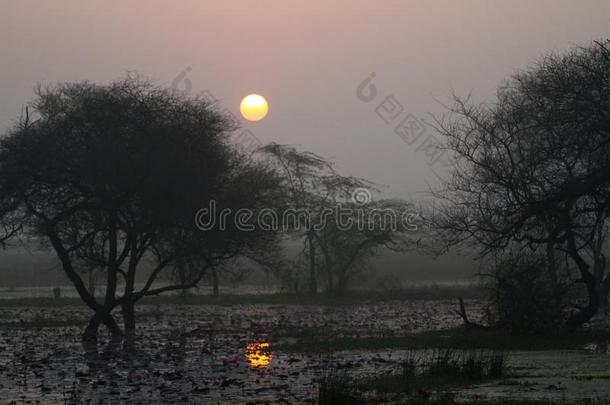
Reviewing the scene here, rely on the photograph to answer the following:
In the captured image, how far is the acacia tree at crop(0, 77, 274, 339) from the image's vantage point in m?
26.4

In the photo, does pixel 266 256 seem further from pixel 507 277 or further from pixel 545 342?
pixel 545 342

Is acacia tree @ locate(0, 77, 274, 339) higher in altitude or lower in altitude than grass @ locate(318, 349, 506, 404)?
higher

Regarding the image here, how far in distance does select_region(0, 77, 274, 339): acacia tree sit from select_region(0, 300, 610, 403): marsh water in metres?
2.94

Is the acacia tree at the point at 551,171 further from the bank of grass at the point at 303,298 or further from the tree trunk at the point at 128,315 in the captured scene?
the bank of grass at the point at 303,298

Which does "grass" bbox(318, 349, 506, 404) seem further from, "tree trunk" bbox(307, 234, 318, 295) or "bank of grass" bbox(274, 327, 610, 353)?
"tree trunk" bbox(307, 234, 318, 295)

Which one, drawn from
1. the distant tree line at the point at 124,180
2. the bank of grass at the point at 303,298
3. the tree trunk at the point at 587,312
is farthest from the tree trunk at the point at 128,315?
the bank of grass at the point at 303,298

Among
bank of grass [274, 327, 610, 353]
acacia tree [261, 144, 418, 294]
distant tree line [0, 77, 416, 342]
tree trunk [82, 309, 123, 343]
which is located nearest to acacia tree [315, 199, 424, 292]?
acacia tree [261, 144, 418, 294]

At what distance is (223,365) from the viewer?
19.2m

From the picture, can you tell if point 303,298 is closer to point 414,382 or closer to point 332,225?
point 332,225

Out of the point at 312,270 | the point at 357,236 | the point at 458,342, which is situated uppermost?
the point at 357,236

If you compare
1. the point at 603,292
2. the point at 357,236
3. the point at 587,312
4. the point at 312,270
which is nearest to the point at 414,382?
the point at 587,312

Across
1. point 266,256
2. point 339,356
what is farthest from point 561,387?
point 266,256

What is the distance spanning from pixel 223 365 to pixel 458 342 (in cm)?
672

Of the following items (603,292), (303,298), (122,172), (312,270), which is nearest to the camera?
(122,172)
